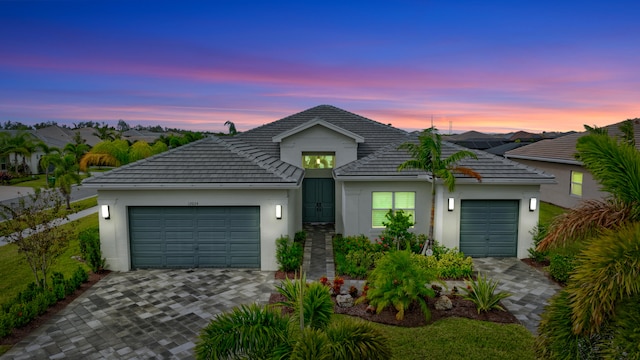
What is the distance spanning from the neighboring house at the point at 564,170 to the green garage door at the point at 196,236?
17.6 meters

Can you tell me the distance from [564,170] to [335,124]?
1473cm

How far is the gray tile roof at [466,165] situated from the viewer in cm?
1358

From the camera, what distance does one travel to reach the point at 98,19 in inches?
663

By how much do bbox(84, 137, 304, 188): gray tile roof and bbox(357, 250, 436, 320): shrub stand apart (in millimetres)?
4338

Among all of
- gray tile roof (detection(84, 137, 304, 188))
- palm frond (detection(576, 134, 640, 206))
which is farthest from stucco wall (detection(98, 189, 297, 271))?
palm frond (detection(576, 134, 640, 206))

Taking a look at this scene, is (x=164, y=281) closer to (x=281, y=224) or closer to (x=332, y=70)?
(x=281, y=224)

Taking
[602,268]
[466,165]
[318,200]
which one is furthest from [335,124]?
[602,268]

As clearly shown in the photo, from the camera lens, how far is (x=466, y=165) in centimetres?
1468

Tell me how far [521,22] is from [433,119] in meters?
6.31

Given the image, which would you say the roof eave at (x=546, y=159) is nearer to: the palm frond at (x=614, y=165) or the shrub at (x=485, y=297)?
the shrub at (x=485, y=297)

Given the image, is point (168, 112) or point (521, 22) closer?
point (521, 22)

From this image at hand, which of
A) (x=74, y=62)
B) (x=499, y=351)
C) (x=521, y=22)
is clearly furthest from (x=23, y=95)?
(x=499, y=351)

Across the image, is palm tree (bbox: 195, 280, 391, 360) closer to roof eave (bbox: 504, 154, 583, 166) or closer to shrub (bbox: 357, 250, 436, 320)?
shrub (bbox: 357, 250, 436, 320)

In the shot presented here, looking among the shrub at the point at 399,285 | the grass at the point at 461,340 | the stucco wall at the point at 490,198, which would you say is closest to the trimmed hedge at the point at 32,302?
the shrub at the point at 399,285
